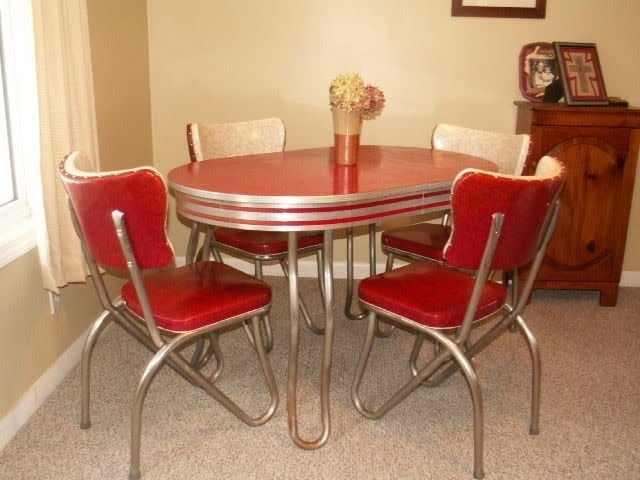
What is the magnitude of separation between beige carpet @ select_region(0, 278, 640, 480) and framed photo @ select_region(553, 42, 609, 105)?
123 cm

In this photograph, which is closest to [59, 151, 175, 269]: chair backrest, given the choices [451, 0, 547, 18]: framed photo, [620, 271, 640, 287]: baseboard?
[451, 0, 547, 18]: framed photo

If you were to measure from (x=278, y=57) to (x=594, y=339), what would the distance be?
84.7 inches

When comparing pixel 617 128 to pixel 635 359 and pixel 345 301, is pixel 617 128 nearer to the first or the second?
pixel 635 359

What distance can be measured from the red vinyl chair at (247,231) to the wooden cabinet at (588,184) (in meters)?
1.27

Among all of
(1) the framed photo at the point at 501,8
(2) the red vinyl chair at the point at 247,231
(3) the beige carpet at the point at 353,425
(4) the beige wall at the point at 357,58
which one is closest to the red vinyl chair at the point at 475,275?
(3) the beige carpet at the point at 353,425

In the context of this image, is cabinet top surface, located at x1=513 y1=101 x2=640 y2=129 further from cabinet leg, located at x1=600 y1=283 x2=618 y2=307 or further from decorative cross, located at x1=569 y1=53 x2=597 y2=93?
cabinet leg, located at x1=600 y1=283 x2=618 y2=307

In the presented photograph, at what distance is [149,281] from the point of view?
2.21 meters

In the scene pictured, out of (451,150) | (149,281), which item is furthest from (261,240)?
(451,150)

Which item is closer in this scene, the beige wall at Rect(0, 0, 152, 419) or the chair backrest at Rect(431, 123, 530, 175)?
the beige wall at Rect(0, 0, 152, 419)

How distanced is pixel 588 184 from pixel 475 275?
1608 mm

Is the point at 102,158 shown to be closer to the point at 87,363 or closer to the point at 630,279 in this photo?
the point at 87,363

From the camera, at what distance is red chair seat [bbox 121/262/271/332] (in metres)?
1.95

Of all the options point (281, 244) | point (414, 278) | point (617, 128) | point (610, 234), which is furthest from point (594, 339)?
point (281, 244)

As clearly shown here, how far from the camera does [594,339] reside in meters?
3.06
